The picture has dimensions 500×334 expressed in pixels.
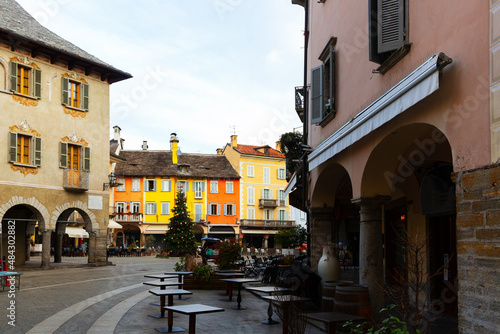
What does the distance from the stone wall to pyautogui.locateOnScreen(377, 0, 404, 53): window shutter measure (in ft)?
8.31

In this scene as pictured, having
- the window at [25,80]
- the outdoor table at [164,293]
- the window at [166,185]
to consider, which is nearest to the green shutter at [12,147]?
the window at [25,80]

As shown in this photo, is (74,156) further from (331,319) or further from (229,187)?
(229,187)

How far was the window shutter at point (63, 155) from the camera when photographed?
22.0 meters

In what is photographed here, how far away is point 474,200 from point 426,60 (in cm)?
201

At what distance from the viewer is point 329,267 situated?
9.91 metres

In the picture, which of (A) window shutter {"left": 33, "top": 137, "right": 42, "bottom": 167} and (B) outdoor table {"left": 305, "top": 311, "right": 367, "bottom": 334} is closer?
(B) outdoor table {"left": 305, "top": 311, "right": 367, "bottom": 334}

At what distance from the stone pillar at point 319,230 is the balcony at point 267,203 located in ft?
141

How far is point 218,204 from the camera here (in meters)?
52.7

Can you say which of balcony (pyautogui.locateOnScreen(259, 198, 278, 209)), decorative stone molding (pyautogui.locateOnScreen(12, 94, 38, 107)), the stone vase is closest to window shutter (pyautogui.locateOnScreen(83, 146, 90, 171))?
decorative stone molding (pyautogui.locateOnScreen(12, 94, 38, 107))

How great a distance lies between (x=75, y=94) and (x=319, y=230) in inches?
607

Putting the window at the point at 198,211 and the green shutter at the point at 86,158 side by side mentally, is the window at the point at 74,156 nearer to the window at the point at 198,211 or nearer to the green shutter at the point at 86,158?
the green shutter at the point at 86,158

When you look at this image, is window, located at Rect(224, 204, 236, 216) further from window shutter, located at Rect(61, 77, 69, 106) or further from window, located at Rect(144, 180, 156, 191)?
window shutter, located at Rect(61, 77, 69, 106)

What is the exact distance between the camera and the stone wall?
4742mm

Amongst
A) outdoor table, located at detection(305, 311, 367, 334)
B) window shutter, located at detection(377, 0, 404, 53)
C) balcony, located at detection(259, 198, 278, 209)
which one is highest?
window shutter, located at detection(377, 0, 404, 53)
